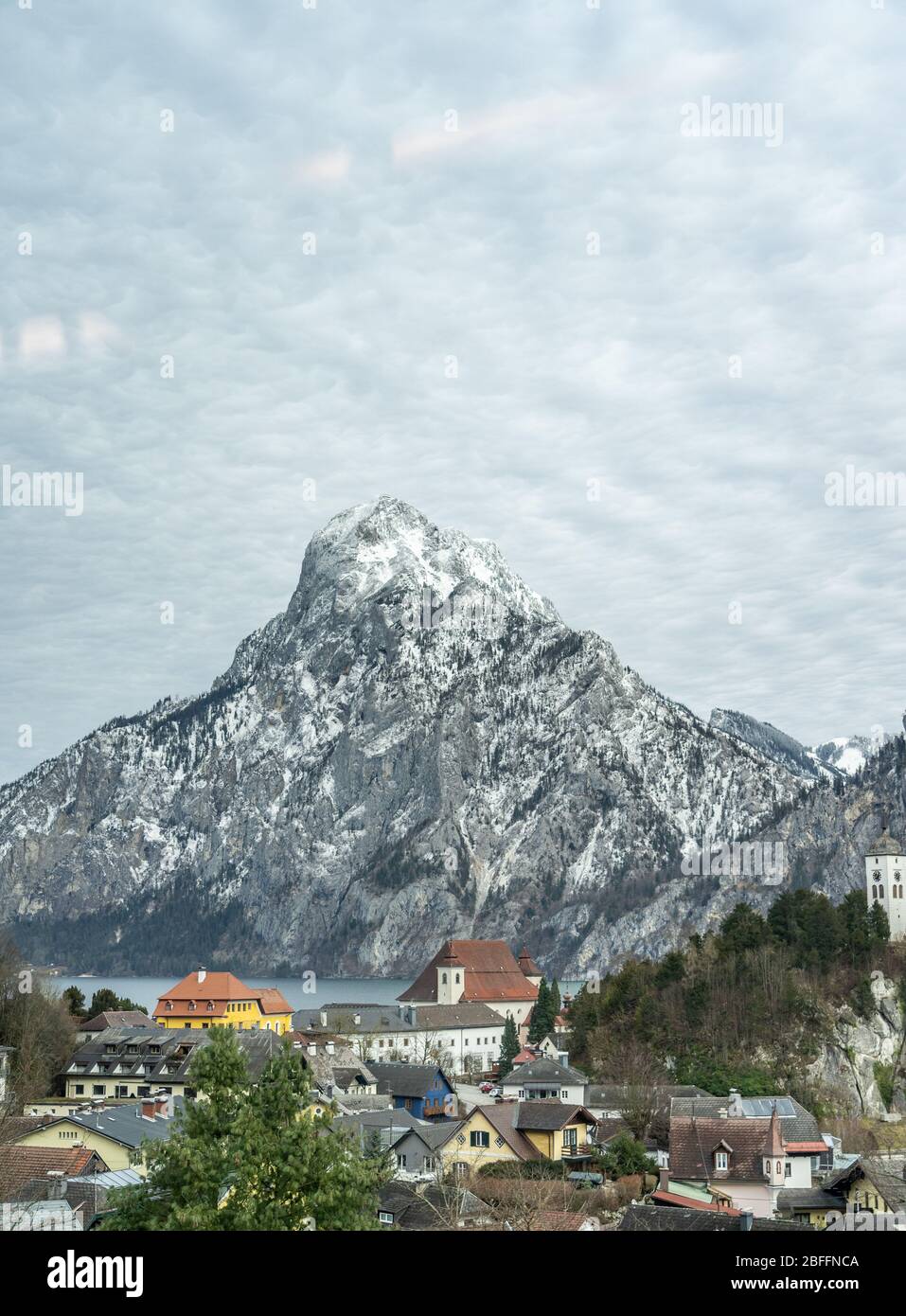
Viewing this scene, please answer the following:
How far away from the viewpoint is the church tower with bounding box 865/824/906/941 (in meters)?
96.7

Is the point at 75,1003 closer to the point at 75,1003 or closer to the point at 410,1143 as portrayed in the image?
the point at 75,1003

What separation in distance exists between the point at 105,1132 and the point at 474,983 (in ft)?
311

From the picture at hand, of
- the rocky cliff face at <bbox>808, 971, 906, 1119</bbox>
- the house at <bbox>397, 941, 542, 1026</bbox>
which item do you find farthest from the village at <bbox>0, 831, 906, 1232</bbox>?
the house at <bbox>397, 941, 542, 1026</bbox>

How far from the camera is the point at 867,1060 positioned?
79.9 meters

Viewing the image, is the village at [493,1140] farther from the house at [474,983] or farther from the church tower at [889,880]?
the house at [474,983]

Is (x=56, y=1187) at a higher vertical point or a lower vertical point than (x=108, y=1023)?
higher

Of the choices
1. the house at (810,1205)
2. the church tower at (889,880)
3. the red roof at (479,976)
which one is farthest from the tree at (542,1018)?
the house at (810,1205)

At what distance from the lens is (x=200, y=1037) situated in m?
80.8

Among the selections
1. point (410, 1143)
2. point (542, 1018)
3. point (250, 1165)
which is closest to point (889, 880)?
point (542, 1018)

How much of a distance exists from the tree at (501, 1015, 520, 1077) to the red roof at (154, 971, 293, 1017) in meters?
18.1

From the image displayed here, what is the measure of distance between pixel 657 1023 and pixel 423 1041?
3230 centimetres

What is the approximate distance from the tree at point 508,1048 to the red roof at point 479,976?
3183 cm

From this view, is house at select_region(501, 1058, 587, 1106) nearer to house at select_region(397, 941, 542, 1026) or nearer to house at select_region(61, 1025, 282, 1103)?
house at select_region(61, 1025, 282, 1103)
